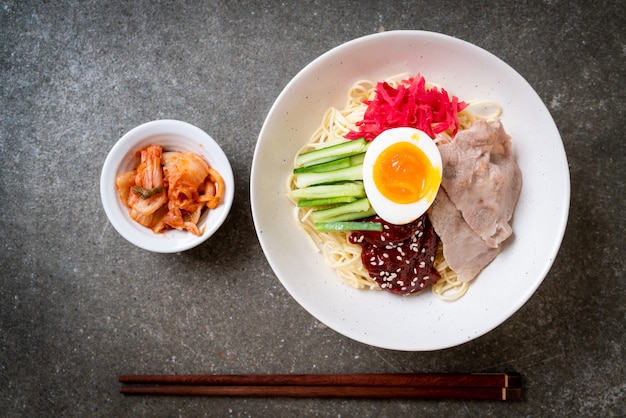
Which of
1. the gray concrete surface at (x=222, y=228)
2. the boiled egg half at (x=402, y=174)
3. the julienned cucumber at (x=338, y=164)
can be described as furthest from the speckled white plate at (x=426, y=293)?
the boiled egg half at (x=402, y=174)

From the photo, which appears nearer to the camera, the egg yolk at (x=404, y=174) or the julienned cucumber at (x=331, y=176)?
the egg yolk at (x=404, y=174)

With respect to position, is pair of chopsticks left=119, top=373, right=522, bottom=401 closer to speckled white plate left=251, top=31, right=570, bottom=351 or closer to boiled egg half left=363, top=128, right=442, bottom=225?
speckled white plate left=251, top=31, right=570, bottom=351

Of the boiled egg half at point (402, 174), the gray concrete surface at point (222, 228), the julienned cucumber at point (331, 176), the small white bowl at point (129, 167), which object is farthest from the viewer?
the gray concrete surface at point (222, 228)

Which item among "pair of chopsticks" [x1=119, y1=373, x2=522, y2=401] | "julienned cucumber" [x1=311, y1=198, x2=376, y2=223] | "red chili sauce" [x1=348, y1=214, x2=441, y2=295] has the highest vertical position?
"julienned cucumber" [x1=311, y1=198, x2=376, y2=223]

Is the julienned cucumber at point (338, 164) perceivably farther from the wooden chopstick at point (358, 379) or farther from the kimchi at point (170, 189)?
the wooden chopstick at point (358, 379)

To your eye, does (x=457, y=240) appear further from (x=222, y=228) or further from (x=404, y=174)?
(x=222, y=228)

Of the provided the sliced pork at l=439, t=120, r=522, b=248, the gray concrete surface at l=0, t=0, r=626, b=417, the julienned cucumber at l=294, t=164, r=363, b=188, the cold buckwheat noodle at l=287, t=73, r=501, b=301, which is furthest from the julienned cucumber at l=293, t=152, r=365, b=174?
the gray concrete surface at l=0, t=0, r=626, b=417

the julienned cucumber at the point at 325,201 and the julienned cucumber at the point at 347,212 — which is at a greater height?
the julienned cucumber at the point at 325,201

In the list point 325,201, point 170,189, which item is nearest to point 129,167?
point 170,189
